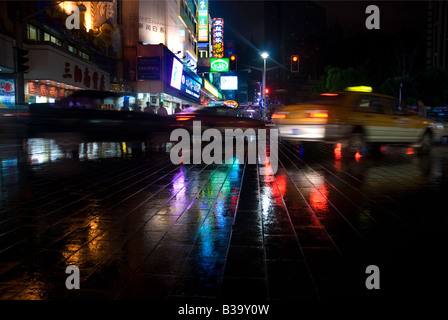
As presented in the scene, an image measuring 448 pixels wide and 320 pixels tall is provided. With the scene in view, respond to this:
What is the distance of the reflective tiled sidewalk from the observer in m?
2.48

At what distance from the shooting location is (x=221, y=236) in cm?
352

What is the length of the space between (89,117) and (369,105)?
31.3 ft

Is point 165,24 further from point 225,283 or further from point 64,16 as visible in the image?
point 225,283

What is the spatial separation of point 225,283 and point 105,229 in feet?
5.65

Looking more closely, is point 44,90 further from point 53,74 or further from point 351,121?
point 351,121

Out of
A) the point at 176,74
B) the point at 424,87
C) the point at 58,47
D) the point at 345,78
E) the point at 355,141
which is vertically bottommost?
the point at 355,141

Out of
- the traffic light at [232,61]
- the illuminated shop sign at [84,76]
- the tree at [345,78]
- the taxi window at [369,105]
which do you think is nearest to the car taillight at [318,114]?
the taxi window at [369,105]

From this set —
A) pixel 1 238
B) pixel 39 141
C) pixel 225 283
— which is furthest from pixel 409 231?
pixel 39 141

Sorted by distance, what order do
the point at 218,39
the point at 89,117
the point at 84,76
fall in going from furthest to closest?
1. the point at 218,39
2. the point at 84,76
3. the point at 89,117

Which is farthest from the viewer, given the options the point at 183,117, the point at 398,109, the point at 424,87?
the point at 424,87

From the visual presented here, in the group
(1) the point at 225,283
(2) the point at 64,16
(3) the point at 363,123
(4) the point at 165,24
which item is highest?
(4) the point at 165,24

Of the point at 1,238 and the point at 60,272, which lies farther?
the point at 1,238

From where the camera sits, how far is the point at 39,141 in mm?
15273

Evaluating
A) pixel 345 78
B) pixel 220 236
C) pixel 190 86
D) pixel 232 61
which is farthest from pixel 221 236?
pixel 345 78
